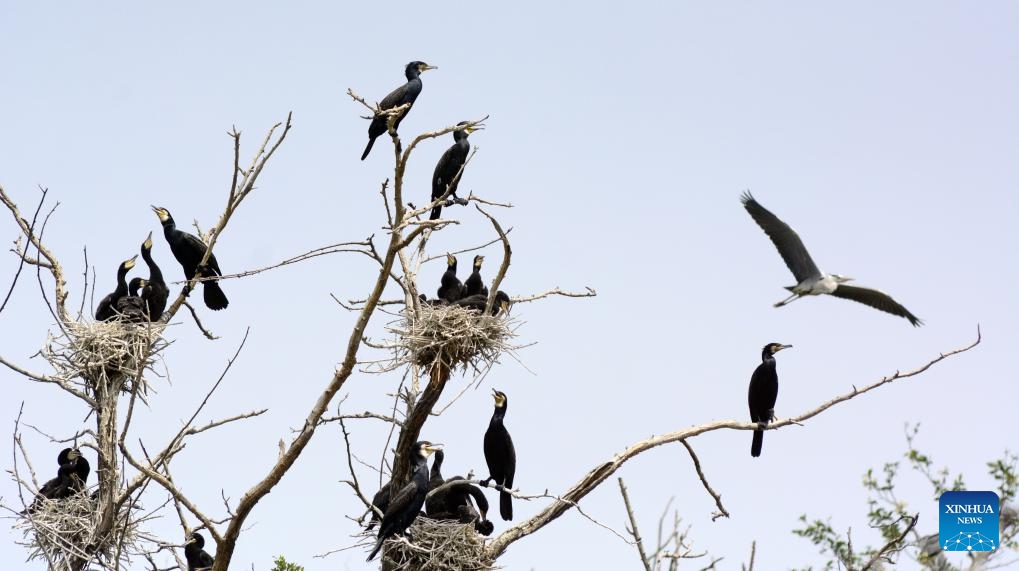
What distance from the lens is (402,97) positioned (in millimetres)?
8930

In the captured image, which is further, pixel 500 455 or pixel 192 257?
pixel 192 257

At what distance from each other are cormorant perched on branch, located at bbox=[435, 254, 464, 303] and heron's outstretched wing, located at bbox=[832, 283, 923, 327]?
2737mm

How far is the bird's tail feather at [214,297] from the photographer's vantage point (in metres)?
9.55

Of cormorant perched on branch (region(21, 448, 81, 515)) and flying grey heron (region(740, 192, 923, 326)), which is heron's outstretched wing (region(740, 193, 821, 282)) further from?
cormorant perched on branch (region(21, 448, 81, 515))

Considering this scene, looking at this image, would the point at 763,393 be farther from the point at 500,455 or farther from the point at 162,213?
the point at 162,213

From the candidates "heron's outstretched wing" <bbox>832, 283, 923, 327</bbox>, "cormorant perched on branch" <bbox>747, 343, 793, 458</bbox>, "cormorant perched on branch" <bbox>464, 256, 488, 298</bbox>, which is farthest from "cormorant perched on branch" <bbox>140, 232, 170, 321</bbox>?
"heron's outstretched wing" <bbox>832, 283, 923, 327</bbox>

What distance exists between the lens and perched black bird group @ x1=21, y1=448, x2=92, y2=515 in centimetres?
920

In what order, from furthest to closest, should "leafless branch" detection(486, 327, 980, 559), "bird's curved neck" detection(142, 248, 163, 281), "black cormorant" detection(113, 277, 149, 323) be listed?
1. "bird's curved neck" detection(142, 248, 163, 281)
2. "black cormorant" detection(113, 277, 149, 323)
3. "leafless branch" detection(486, 327, 980, 559)

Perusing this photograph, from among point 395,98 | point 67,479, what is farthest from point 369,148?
point 67,479

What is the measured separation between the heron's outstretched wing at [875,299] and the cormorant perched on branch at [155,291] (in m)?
4.90

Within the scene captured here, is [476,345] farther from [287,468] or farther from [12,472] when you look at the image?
[12,472]

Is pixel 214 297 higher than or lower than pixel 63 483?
higher

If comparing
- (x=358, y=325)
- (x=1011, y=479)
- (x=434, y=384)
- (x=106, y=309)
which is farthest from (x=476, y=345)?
(x=1011, y=479)

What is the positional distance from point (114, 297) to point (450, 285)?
8.31 ft
